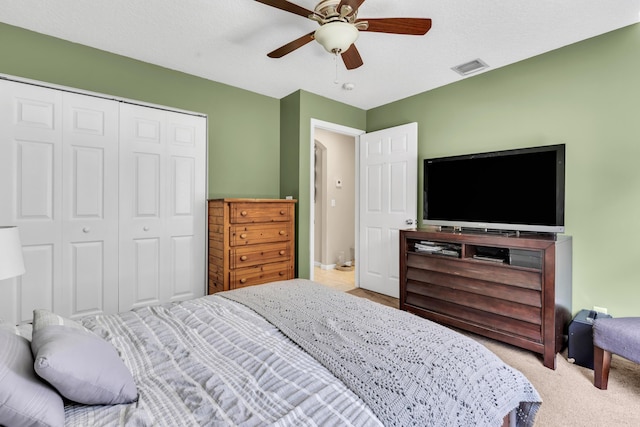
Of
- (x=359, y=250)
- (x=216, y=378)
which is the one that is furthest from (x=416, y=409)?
(x=359, y=250)

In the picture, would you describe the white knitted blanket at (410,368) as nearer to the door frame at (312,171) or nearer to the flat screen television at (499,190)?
the flat screen television at (499,190)

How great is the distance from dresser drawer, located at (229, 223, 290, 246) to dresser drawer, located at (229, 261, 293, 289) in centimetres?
26

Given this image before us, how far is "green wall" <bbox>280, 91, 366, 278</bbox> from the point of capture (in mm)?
3514

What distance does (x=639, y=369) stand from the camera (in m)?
2.07

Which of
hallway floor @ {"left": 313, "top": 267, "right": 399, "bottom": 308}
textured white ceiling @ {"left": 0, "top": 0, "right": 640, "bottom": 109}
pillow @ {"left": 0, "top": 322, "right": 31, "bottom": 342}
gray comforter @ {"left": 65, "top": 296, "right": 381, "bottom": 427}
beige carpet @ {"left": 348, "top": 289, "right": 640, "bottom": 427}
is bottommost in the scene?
beige carpet @ {"left": 348, "top": 289, "right": 640, "bottom": 427}

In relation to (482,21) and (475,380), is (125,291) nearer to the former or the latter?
(475,380)

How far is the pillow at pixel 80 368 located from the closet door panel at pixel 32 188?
5.75ft

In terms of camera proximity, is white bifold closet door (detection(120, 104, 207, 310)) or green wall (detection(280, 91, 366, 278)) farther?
green wall (detection(280, 91, 366, 278))

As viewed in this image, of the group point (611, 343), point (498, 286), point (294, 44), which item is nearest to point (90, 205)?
point (294, 44)

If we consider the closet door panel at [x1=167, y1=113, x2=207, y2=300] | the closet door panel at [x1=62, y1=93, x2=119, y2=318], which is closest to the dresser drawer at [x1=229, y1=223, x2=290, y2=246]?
the closet door panel at [x1=167, y1=113, x2=207, y2=300]

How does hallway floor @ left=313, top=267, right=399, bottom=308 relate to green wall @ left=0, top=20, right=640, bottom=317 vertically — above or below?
below

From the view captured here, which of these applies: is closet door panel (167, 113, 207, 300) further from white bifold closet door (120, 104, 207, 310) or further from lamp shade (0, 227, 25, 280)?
lamp shade (0, 227, 25, 280)

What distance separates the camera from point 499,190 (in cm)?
264

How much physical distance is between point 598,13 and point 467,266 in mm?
1994
